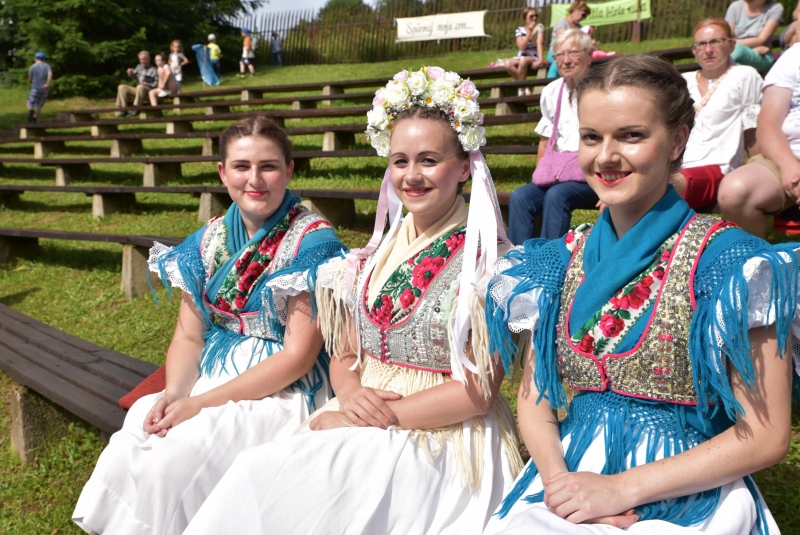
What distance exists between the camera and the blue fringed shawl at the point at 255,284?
2457mm

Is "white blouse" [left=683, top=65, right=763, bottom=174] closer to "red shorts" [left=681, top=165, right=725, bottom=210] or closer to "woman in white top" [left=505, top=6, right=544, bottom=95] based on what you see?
"red shorts" [left=681, top=165, right=725, bottom=210]

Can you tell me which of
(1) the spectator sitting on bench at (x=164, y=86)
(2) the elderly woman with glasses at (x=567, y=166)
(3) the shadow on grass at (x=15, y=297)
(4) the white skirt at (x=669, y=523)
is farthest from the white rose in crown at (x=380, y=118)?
(1) the spectator sitting on bench at (x=164, y=86)

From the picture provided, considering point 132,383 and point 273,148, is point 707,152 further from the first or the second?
point 132,383

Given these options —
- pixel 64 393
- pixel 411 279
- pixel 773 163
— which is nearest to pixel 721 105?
pixel 773 163

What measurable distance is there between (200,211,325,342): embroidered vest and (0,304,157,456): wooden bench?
55 centimetres

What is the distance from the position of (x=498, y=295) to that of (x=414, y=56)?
733 inches

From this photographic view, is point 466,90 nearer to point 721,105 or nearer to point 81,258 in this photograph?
point 721,105

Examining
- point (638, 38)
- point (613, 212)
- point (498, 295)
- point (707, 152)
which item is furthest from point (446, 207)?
point (638, 38)

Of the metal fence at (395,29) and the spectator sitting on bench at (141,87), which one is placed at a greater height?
the metal fence at (395,29)

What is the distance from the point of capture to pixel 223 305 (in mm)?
2584

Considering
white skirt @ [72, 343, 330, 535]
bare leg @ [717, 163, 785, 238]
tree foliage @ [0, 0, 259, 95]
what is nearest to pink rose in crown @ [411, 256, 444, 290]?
white skirt @ [72, 343, 330, 535]

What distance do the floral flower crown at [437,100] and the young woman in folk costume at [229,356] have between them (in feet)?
1.73

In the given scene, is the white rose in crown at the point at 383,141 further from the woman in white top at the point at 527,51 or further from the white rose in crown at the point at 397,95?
the woman in white top at the point at 527,51

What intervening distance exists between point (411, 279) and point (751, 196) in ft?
5.92
